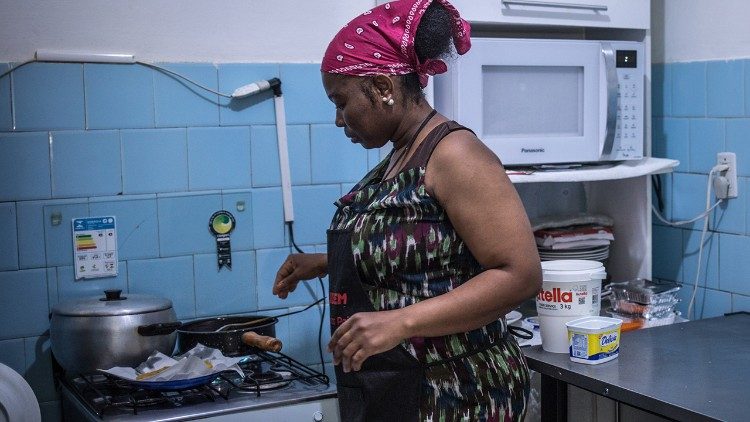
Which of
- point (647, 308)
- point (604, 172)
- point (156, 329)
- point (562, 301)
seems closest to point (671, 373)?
point (562, 301)

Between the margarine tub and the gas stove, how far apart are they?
1.70 feet

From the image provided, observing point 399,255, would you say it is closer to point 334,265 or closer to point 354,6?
point 334,265

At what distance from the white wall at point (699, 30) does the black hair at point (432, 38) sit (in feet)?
4.10

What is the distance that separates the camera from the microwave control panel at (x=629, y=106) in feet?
8.16

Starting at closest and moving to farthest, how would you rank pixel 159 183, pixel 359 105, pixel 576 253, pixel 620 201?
pixel 359 105, pixel 159 183, pixel 576 253, pixel 620 201

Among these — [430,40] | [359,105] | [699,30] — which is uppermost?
[699,30]

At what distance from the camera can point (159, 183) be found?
2.26 meters

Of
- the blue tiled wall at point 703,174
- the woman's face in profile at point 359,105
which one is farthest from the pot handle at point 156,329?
the blue tiled wall at point 703,174

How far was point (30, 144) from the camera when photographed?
2.13m

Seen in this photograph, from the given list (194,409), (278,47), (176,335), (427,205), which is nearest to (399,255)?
(427,205)

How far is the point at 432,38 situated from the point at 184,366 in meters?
0.91

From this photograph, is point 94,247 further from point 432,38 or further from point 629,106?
point 629,106

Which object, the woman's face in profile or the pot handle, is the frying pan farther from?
the woman's face in profile

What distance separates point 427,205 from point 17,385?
0.98 metres
